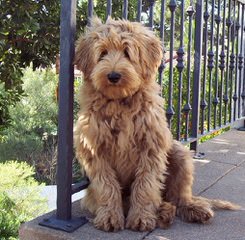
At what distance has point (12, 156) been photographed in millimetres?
6652

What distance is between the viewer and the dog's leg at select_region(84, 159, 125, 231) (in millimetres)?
2240

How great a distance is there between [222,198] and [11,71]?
247cm

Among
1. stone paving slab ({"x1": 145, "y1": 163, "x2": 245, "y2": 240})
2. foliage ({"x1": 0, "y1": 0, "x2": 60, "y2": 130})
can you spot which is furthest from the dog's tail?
foliage ({"x1": 0, "y1": 0, "x2": 60, "y2": 130})

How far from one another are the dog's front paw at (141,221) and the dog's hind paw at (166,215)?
0.04m

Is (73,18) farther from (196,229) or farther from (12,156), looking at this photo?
(12,156)

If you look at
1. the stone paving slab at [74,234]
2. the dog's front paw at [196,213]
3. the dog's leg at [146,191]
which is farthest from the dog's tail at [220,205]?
the stone paving slab at [74,234]

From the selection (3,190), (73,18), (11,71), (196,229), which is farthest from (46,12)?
(196,229)

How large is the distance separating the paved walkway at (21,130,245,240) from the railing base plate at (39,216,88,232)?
30 millimetres

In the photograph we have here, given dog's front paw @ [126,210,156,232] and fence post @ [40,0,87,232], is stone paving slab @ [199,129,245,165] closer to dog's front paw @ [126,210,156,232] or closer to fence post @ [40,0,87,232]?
dog's front paw @ [126,210,156,232]

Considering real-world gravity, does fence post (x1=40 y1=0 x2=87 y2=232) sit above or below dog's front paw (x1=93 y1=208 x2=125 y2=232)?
above

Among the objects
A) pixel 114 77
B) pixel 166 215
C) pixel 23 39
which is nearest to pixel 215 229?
pixel 166 215

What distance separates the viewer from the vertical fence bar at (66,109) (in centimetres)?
224

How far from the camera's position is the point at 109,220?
2.24m

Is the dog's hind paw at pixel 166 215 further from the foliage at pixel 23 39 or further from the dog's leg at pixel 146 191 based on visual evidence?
the foliage at pixel 23 39
